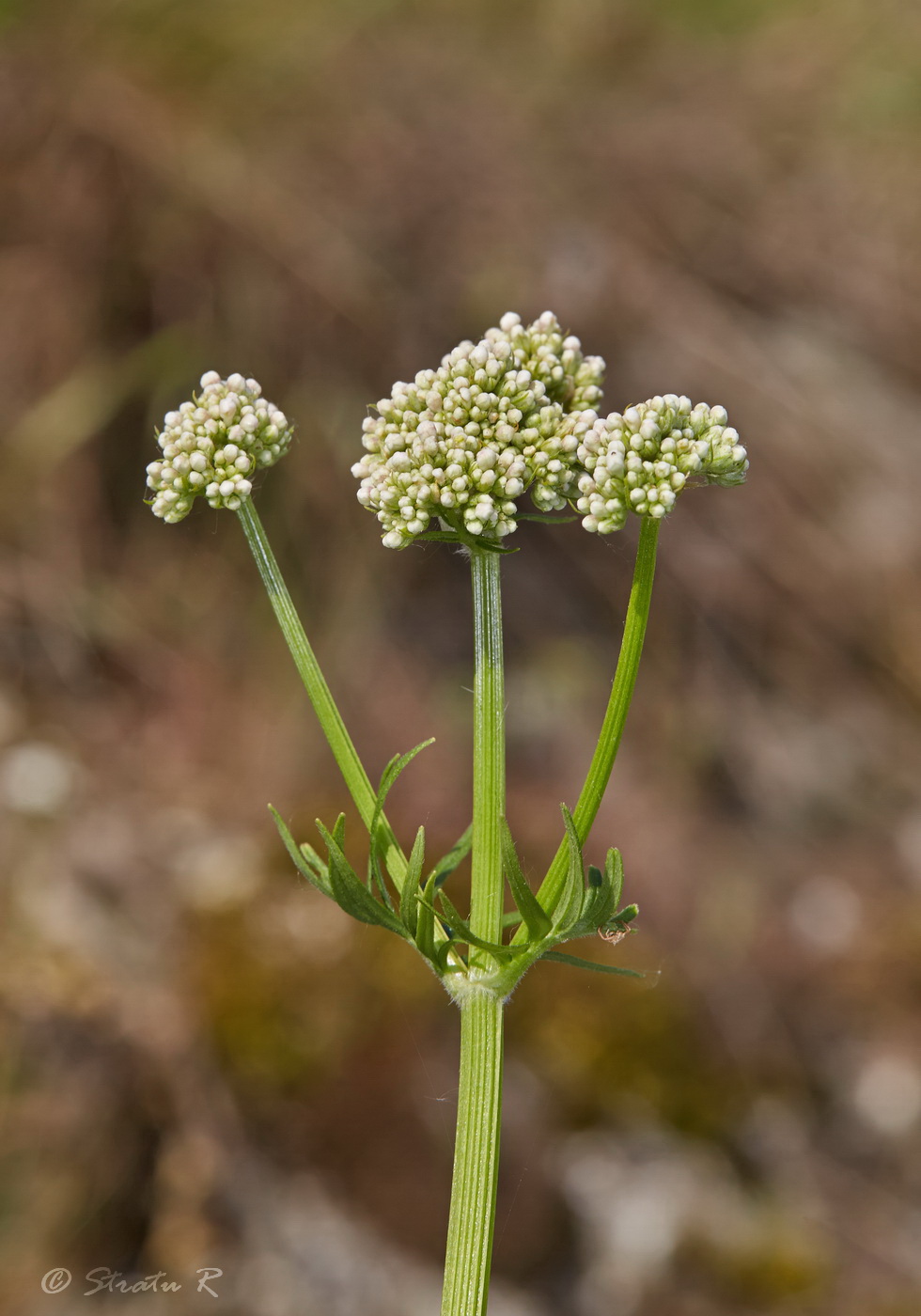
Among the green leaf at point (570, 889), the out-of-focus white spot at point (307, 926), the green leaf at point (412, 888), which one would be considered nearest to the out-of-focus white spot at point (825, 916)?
the out-of-focus white spot at point (307, 926)

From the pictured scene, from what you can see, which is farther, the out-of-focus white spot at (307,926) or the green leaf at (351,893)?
the out-of-focus white spot at (307,926)

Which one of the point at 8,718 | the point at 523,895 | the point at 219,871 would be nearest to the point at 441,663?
the point at 219,871

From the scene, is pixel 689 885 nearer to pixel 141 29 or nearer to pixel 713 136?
pixel 713 136

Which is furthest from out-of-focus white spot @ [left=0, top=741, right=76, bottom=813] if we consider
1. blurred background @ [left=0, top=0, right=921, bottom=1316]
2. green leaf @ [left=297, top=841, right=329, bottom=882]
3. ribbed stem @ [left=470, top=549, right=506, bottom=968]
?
ribbed stem @ [left=470, top=549, right=506, bottom=968]

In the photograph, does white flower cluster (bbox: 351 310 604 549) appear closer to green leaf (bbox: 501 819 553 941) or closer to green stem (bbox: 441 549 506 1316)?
green stem (bbox: 441 549 506 1316)

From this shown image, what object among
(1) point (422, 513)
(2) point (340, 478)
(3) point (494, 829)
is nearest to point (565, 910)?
(3) point (494, 829)

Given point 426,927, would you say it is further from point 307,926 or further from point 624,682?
point 307,926

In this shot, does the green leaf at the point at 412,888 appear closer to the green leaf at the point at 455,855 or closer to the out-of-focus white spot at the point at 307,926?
the green leaf at the point at 455,855
